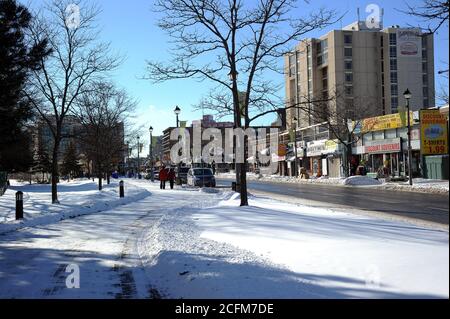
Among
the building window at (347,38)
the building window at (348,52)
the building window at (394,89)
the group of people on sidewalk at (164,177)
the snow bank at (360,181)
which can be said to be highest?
the building window at (347,38)

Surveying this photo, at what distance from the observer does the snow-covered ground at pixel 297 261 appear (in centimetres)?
506

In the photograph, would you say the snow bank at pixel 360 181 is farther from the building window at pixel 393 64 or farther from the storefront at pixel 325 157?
the building window at pixel 393 64

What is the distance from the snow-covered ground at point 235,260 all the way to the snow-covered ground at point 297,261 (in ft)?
0.06

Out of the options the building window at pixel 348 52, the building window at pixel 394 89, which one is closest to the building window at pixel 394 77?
the building window at pixel 394 89

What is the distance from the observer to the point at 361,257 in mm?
6527

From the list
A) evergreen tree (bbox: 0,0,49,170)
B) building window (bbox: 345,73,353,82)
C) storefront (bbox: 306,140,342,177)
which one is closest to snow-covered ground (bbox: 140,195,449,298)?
evergreen tree (bbox: 0,0,49,170)

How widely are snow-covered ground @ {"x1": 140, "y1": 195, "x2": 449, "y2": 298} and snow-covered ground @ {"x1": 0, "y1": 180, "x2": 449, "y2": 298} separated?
0.02 meters

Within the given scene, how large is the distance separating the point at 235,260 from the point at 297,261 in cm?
109

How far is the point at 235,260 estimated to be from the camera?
310 inches

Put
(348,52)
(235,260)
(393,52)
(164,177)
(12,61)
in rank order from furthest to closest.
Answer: (393,52), (348,52), (164,177), (12,61), (235,260)

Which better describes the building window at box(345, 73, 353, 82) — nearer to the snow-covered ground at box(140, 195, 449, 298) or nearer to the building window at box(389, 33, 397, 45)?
the building window at box(389, 33, 397, 45)

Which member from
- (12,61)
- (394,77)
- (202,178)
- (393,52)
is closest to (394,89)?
(394,77)

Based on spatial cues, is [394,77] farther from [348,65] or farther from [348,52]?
[348,52]
